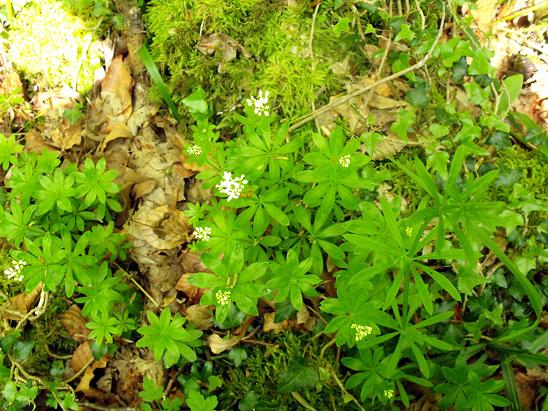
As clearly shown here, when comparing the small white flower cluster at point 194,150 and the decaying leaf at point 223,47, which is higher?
the decaying leaf at point 223,47

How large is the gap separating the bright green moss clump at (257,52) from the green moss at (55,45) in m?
0.73

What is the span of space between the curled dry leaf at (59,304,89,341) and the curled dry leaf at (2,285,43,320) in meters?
0.23

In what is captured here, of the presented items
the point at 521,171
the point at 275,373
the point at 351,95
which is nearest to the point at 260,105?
the point at 351,95

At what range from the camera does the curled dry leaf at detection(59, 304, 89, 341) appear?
9.59ft

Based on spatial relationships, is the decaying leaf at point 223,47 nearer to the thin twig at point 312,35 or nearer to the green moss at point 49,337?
the thin twig at point 312,35

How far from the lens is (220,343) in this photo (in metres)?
2.78

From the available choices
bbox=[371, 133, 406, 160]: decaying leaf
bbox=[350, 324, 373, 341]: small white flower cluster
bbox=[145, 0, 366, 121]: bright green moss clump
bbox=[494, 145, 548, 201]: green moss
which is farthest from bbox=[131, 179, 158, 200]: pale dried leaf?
bbox=[494, 145, 548, 201]: green moss

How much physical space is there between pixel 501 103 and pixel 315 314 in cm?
185

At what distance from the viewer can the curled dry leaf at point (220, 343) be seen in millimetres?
2775

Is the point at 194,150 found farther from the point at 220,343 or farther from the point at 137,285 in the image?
the point at 220,343

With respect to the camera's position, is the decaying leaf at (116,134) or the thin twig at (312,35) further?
the decaying leaf at (116,134)

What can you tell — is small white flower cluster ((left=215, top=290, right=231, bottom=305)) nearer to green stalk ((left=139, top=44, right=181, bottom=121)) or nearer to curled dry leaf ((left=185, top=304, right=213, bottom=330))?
curled dry leaf ((left=185, top=304, right=213, bottom=330))

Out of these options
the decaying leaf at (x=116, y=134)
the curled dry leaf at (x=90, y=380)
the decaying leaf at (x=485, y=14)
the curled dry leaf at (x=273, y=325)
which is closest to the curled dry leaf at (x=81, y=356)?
the curled dry leaf at (x=90, y=380)

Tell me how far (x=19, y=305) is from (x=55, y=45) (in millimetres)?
1902
